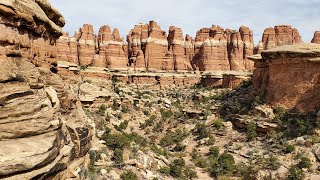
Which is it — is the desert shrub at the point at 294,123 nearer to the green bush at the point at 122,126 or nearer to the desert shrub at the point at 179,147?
the desert shrub at the point at 179,147

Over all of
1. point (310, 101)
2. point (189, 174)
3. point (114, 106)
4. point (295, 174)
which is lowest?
point (189, 174)

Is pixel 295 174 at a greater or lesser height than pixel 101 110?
lesser

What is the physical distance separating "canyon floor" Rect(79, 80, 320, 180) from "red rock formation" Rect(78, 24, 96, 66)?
14.8m

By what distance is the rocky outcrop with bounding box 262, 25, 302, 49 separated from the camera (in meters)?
62.0

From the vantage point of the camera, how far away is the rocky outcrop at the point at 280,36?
61953mm

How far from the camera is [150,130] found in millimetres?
38969

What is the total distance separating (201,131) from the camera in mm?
35281

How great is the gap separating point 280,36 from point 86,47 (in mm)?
38794

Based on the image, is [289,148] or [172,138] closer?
[289,148]

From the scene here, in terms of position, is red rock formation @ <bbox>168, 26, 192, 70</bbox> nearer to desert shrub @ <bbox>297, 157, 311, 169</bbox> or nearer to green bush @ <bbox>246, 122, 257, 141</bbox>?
green bush @ <bbox>246, 122, 257, 141</bbox>

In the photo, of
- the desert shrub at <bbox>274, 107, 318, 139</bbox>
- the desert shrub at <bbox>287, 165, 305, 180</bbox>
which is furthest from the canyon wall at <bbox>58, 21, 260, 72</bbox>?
the desert shrub at <bbox>287, 165, 305, 180</bbox>

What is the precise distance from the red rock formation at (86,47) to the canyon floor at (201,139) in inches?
583

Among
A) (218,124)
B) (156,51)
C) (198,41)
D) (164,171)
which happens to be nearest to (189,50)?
(198,41)

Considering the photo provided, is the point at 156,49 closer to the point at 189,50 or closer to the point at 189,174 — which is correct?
the point at 189,50
